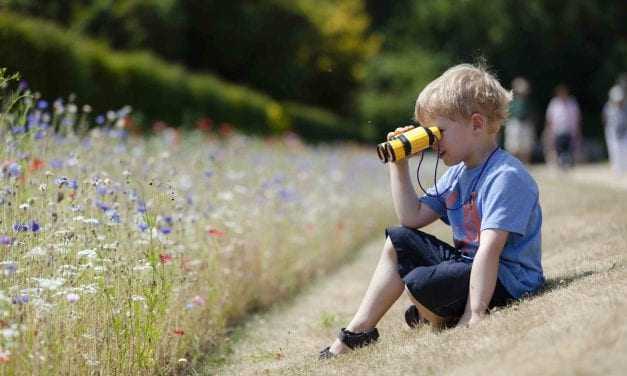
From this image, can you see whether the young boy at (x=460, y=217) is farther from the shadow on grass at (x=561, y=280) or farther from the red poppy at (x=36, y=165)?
the red poppy at (x=36, y=165)

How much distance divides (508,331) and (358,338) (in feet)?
2.93

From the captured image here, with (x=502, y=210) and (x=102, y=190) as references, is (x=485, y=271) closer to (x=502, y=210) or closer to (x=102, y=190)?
(x=502, y=210)

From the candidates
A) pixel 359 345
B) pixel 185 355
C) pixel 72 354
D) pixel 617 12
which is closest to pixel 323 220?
pixel 185 355

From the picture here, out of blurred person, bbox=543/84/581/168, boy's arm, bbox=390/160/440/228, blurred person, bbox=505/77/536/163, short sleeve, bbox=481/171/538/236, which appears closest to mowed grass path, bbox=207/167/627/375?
short sleeve, bbox=481/171/538/236

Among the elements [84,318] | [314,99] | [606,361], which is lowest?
[314,99]

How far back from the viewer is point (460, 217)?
4.06 meters

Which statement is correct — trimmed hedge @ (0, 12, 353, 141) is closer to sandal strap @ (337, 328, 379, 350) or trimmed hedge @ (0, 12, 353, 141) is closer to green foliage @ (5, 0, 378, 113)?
sandal strap @ (337, 328, 379, 350)

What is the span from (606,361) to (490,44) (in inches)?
1137

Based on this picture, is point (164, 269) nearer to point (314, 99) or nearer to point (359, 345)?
point (359, 345)

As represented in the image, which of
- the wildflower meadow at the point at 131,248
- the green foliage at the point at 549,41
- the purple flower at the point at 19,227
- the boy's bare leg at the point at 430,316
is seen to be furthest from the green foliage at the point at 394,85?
the purple flower at the point at 19,227

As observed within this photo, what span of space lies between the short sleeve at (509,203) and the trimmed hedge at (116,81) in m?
6.97

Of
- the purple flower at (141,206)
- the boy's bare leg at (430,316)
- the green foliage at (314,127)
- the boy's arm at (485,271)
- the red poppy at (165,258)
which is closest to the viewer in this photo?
the boy's arm at (485,271)

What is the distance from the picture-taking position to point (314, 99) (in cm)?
3847

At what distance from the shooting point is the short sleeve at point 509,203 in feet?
12.2
